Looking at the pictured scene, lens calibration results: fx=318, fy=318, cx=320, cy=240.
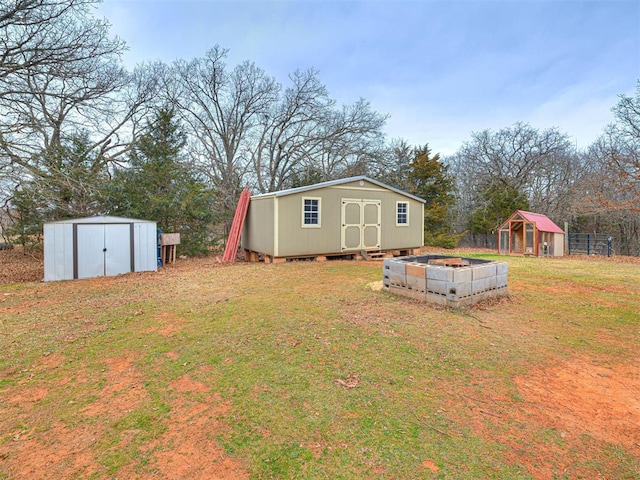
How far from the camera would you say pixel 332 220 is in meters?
11.3

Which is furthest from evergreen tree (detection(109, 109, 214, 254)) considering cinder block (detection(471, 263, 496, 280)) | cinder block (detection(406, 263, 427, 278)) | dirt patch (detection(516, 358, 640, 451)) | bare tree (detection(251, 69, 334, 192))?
dirt patch (detection(516, 358, 640, 451))

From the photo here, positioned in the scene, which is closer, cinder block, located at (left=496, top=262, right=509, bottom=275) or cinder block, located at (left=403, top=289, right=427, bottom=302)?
cinder block, located at (left=403, top=289, right=427, bottom=302)

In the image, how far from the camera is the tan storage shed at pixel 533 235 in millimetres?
14688

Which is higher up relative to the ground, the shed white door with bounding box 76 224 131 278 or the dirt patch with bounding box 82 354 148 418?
the shed white door with bounding box 76 224 131 278

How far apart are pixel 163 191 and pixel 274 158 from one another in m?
8.95

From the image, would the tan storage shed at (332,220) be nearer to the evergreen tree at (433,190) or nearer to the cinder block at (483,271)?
the evergreen tree at (433,190)

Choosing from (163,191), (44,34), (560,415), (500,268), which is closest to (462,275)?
(500,268)

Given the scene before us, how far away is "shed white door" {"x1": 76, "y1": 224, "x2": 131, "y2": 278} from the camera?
8117mm

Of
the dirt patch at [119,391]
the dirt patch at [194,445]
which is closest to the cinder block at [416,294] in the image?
the dirt patch at [194,445]

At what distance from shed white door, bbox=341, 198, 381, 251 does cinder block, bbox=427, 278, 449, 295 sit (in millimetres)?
6059

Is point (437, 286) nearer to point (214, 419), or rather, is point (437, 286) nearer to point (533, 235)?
point (214, 419)

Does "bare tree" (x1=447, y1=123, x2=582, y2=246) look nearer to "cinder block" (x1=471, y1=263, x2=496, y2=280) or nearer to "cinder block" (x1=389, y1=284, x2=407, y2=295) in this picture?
"cinder block" (x1=471, y1=263, x2=496, y2=280)

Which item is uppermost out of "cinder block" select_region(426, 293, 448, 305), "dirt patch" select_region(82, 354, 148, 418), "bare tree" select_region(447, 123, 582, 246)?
"bare tree" select_region(447, 123, 582, 246)

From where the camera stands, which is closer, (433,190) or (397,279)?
(397,279)
